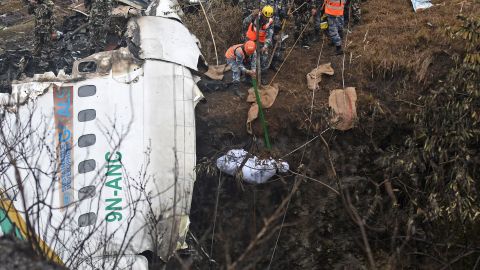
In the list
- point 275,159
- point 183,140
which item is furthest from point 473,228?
point 183,140

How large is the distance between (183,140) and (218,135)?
39.1 inches

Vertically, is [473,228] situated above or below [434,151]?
below

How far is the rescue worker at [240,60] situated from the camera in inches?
300

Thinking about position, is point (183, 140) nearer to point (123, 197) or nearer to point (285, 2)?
point (123, 197)

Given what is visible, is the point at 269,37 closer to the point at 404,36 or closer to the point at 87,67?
the point at 404,36

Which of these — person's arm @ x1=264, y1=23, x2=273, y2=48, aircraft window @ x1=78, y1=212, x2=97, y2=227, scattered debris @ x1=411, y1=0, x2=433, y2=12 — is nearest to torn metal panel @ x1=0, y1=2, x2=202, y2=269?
aircraft window @ x1=78, y1=212, x2=97, y2=227

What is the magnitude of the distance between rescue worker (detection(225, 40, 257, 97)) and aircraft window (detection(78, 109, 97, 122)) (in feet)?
7.35

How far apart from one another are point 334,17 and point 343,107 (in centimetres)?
158

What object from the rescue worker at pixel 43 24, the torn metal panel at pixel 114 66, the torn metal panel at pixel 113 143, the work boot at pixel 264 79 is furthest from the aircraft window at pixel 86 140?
the rescue worker at pixel 43 24

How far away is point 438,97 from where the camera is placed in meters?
6.60

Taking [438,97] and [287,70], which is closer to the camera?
[438,97]

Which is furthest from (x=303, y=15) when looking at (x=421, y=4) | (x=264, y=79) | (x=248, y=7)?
(x=421, y=4)

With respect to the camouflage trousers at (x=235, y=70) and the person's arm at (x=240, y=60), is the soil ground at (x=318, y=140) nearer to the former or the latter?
the camouflage trousers at (x=235, y=70)

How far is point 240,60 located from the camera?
25.5 ft
